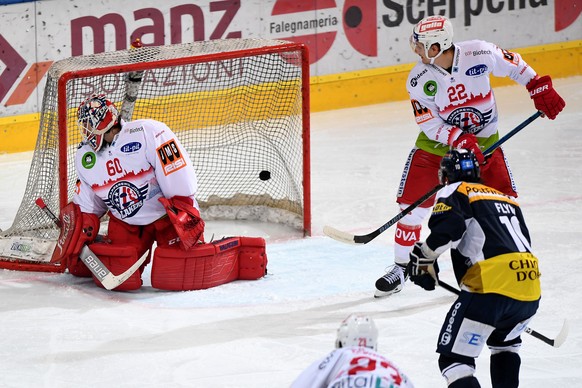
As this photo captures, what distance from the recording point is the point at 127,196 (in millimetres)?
5691

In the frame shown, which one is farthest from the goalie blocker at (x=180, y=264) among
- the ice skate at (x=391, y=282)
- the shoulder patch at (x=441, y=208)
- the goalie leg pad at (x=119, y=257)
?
the shoulder patch at (x=441, y=208)

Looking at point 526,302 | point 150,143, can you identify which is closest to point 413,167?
point 150,143

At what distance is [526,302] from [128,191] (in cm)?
223

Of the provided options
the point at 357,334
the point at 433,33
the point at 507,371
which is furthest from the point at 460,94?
the point at 357,334

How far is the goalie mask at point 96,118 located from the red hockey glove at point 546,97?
177 cm

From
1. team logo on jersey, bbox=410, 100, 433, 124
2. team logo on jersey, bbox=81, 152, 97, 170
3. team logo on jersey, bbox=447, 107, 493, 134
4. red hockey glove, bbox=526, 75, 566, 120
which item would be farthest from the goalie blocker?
red hockey glove, bbox=526, 75, 566, 120

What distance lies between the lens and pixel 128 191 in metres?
5.68

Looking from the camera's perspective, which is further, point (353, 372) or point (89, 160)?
point (89, 160)

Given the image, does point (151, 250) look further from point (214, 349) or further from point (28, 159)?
point (28, 159)

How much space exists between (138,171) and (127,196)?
0.12 meters

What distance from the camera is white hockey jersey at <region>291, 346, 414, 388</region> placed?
3057 mm

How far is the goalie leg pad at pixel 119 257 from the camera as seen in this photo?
5629 millimetres

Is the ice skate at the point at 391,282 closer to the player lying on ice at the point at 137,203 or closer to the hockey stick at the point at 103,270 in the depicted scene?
the player lying on ice at the point at 137,203

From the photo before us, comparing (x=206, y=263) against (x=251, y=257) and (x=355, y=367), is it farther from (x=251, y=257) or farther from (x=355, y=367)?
(x=355, y=367)
